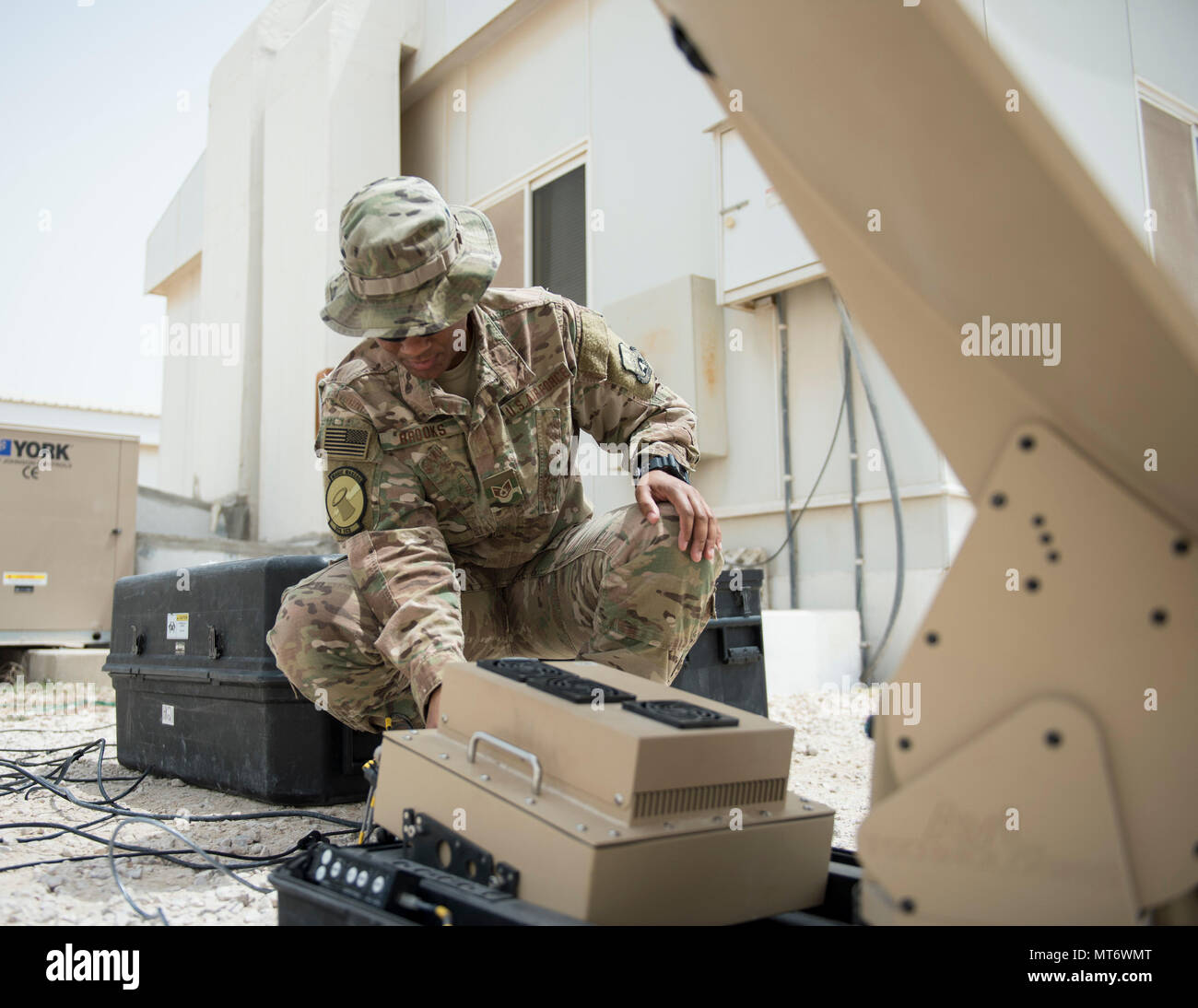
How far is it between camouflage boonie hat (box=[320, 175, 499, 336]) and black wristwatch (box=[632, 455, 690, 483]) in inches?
18.4

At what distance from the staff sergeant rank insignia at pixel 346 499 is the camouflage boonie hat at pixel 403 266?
0.29m

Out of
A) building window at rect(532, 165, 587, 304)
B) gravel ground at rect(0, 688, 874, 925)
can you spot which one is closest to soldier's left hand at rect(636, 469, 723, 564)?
gravel ground at rect(0, 688, 874, 925)

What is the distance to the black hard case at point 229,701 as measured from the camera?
2.20m

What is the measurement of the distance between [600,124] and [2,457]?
3.84m

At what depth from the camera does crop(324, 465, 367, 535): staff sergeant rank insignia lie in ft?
6.17

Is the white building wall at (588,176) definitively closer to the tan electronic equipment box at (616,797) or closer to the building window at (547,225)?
the building window at (547,225)

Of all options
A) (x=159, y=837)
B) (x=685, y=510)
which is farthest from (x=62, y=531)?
(x=685, y=510)

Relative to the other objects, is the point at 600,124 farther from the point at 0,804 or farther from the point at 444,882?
the point at 444,882

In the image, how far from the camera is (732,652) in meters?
2.73

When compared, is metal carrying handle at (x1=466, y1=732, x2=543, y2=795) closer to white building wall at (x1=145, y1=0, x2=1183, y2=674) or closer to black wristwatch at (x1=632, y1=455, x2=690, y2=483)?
black wristwatch at (x1=632, y1=455, x2=690, y2=483)

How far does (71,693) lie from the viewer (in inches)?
184

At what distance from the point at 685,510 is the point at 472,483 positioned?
47 centimetres

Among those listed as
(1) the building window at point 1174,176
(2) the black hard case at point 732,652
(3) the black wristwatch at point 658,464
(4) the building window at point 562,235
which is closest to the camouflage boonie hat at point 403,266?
(3) the black wristwatch at point 658,464

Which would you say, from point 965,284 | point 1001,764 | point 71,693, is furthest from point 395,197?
point 71,693
